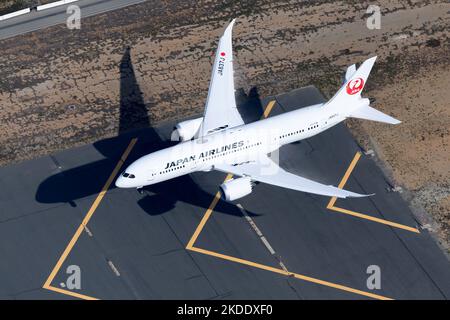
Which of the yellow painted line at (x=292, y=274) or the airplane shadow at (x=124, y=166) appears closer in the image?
the yellow painted line at (x=292, y=274)

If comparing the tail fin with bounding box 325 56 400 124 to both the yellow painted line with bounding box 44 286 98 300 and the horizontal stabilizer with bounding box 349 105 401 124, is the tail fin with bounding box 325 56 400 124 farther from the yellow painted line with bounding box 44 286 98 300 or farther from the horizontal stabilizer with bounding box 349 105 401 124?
the yellow painted line with bounding box 44 286 98 300

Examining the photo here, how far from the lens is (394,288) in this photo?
84.7m

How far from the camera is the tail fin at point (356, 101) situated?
294 ft

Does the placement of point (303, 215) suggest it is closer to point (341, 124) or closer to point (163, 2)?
point (341, 124)

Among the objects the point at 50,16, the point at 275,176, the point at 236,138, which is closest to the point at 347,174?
the point at 275,176

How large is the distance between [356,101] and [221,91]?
13942mm

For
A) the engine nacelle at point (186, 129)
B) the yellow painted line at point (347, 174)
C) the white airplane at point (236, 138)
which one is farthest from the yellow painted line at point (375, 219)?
the engine nacelle at point (186, 129)

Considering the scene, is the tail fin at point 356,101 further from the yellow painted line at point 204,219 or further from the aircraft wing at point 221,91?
the yellow painted line at point 204,219

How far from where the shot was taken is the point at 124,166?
304 ft

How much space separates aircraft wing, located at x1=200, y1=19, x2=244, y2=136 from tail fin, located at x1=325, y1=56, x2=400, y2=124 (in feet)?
33.1

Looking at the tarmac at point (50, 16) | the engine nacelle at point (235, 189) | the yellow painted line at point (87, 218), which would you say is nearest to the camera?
the yellow painted line at point (87, 218)

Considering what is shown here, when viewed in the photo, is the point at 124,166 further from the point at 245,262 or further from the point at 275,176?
the point at 245,262

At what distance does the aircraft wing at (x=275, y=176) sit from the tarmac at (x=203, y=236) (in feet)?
12.9

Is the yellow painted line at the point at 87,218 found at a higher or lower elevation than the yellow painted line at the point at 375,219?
higher
